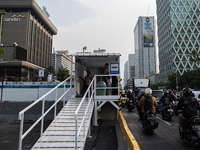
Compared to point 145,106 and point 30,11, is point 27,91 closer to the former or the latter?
point 145,106

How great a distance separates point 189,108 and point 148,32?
540 ft

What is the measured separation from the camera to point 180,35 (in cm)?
8725

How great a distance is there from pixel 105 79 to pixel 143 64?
531 feet

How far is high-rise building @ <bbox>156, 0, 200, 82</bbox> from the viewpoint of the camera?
84.2m

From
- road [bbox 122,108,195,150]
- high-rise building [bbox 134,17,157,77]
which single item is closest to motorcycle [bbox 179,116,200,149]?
road [bbox 122,108,195,150]


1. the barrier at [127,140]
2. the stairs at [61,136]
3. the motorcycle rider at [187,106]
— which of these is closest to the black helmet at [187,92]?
the motorcycle rider at [187,106]

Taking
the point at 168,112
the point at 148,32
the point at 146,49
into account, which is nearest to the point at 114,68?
the point at 168,112

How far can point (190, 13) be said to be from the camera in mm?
90688

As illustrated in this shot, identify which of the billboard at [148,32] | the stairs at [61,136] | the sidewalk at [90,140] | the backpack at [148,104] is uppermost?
the billboard at [148,32]

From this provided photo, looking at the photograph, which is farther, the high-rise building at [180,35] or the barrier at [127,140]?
the high-rise building at [180,35]

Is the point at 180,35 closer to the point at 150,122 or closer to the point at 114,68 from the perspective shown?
the point at 114,68

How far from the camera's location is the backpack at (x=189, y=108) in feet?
15.3

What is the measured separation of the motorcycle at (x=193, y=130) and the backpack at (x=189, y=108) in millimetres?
136

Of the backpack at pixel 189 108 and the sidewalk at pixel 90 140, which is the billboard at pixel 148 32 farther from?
the backpack at pixel 189 108
